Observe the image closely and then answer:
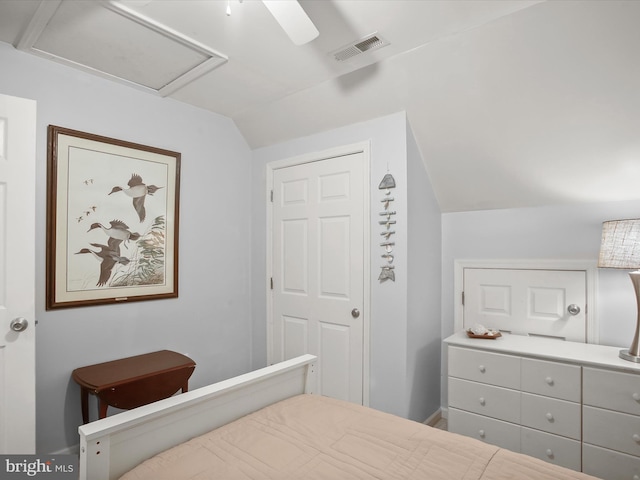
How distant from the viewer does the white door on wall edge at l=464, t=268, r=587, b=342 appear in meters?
2.47

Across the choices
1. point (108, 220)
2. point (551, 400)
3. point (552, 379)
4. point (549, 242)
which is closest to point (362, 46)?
point (549, 242)

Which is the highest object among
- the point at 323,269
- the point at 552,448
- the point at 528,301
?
the point at 323,269

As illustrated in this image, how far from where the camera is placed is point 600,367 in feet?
6.58

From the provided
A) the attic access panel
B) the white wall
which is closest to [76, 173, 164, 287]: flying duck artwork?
the attic access panel

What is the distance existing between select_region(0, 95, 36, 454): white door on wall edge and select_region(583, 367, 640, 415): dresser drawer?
283cm

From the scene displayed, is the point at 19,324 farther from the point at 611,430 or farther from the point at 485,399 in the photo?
the point at 611,430

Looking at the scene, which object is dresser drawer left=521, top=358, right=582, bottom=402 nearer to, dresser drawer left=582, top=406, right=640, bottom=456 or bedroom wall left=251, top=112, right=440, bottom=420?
dresser drawer left=582, top=406, right=640, bottom=456

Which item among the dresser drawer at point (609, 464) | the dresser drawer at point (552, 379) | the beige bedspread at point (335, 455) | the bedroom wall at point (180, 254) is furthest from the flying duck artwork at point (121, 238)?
the dresser drawer at point (609, 464)

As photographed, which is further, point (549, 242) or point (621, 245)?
point (549, 242)

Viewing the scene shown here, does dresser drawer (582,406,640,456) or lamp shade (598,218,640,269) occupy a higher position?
lamp shade (598,218,640,269)

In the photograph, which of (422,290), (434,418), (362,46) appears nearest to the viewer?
(362,46)

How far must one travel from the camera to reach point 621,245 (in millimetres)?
2064

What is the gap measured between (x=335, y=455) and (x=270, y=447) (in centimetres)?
22

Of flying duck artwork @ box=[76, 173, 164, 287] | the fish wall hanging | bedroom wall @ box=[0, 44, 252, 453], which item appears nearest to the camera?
bedroom wall @ box=[0, 44, 252, 453]
